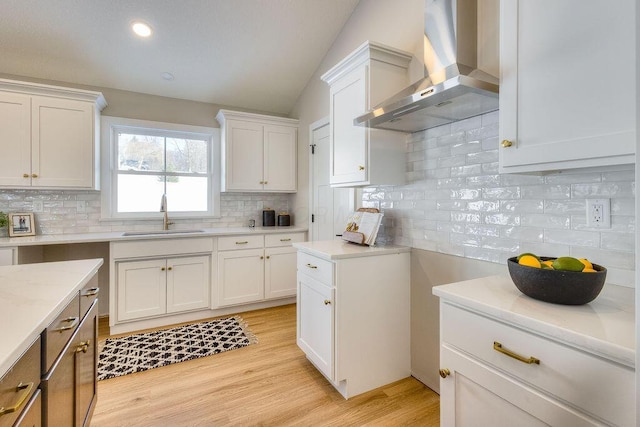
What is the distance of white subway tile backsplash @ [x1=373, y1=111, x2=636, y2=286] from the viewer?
1.21 meters

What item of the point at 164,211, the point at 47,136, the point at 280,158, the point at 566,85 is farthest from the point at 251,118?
the point at 566,85

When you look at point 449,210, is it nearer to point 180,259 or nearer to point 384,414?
point 384,414

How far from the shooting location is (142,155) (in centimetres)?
358

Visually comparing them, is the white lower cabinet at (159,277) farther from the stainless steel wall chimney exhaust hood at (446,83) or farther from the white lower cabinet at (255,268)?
the stainless steel wall chimney exhaust hood at (446,83)

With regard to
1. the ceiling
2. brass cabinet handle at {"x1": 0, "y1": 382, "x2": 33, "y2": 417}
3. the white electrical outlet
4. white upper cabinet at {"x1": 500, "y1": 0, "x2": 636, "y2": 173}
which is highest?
the ceiling

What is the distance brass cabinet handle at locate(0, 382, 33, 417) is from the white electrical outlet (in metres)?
1.97

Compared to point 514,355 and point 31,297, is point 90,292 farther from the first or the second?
point 514,355

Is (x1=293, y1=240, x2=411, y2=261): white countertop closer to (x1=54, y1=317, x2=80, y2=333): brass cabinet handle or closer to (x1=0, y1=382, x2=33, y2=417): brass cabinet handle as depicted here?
(x1=54, y1=317, x2=80, y2=333): brass cabinet handle

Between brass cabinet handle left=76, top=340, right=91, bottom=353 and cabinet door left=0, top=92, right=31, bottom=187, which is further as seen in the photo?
cabinet door left=0, top=92, right=31, bottom=187

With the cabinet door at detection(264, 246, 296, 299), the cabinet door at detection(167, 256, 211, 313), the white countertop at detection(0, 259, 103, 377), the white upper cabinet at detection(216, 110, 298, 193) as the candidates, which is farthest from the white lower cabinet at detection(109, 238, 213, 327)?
the white countertop at detection(0, 259, 103, 377)

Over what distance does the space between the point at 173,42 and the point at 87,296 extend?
2.61 meters

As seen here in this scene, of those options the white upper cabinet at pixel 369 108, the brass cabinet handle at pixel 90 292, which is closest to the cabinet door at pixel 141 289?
the brass cabinet handle at pixel 90 292

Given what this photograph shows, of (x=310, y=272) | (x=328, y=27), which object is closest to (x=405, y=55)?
(x=328, y=27)

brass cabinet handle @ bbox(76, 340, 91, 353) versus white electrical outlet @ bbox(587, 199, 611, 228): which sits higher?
white electrical outlet @ bbox(587, 199, 611, 228)
